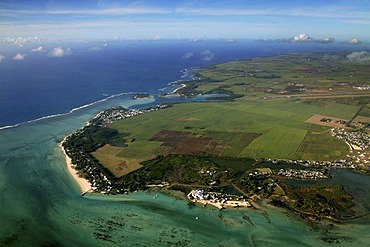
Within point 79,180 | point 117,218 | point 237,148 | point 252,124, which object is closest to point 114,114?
point 252,124

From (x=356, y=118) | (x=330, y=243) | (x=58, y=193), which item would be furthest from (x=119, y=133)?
(x=356, y=118)

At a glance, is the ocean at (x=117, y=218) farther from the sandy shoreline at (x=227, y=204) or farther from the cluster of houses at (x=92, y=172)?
the cluster of houses at (x=92, y=172)

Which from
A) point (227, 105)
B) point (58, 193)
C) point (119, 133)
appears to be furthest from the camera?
point (227, 105)

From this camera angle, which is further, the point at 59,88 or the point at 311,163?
the point at 59,88

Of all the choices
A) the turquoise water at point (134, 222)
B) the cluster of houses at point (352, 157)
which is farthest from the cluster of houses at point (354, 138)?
the turquoise water at point (134, 222)

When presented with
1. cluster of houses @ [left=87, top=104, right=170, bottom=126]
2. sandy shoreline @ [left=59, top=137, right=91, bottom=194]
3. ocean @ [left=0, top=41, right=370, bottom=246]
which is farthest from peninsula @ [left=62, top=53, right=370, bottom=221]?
ocean @ [left=0, top=41, right=370, bottom=246]

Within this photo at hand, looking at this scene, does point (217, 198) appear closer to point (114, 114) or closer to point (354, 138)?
point (354, 138)

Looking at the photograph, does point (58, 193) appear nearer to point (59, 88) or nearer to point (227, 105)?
point (227, 105)

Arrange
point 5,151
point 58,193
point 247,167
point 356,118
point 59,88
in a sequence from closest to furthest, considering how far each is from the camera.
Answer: point 58,193
point 247,167
point 5,151
point 356,118
point 59,88
